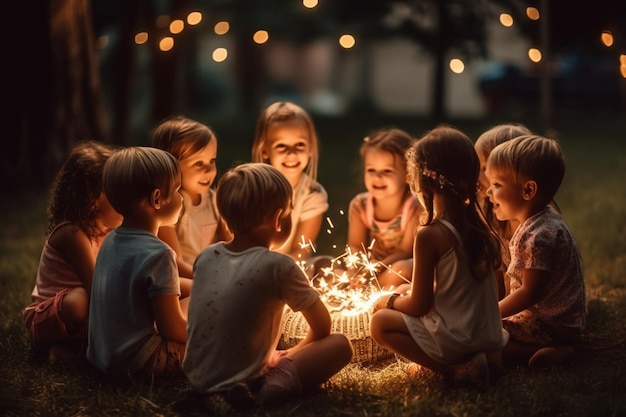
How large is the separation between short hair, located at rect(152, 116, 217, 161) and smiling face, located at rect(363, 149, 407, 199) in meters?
1.08

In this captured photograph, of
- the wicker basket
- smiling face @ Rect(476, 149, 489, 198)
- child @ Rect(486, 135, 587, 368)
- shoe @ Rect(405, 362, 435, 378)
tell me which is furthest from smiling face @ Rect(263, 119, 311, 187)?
shoe @ Rect(405, 362, 435, 378)

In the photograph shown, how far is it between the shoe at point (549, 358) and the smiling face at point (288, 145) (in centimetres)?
216

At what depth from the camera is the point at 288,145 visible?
18.4 ft

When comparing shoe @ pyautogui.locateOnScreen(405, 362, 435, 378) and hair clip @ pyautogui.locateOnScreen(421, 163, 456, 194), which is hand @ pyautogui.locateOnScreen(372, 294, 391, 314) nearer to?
shoe @ pyautogui.locateOnScreen(405, 362, 435, 378)

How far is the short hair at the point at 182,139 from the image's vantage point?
16.7 ft

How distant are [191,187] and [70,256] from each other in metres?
1.06

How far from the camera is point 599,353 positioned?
4.44 meters

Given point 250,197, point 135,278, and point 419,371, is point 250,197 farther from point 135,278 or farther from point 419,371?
point 419,371

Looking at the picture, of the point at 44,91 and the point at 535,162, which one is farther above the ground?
the point at 44,91

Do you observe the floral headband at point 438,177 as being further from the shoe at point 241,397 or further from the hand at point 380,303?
the shoe at point 241,397

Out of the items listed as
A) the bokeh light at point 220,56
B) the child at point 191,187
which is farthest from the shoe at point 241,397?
the bokeh light at point 220,56

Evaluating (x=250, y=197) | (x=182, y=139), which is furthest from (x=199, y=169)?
(x=250, y=197)

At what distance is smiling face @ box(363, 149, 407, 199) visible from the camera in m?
5.31

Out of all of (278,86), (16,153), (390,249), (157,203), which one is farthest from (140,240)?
(278,86)
